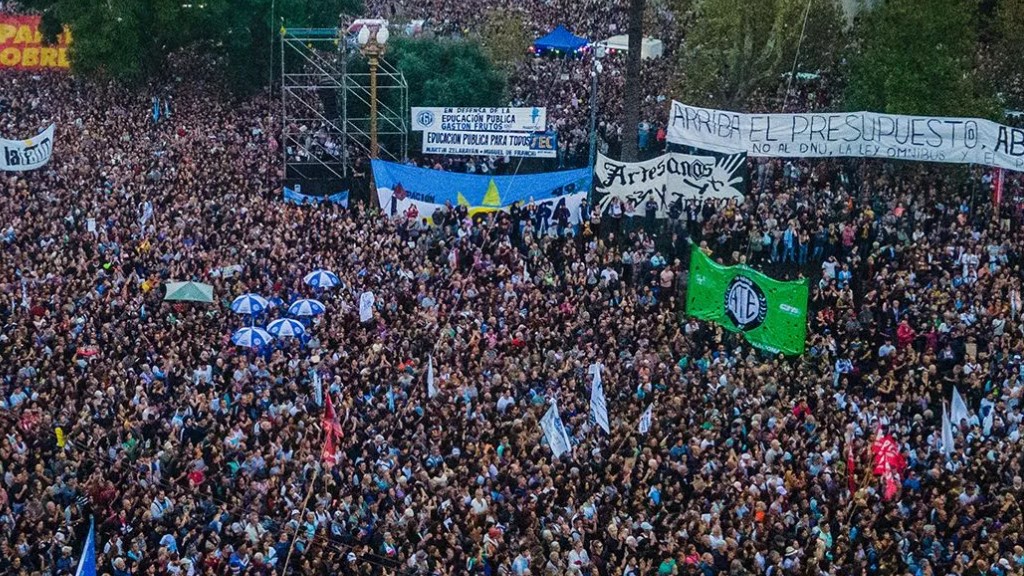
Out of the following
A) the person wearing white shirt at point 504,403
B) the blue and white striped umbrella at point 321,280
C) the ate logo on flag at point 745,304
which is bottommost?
the person wearing white shirt at point 504,403

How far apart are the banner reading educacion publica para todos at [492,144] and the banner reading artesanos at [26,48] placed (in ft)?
47.6

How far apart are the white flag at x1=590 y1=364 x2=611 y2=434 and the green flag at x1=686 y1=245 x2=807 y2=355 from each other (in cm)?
330

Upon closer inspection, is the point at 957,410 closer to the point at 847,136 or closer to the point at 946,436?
the point at 946,436

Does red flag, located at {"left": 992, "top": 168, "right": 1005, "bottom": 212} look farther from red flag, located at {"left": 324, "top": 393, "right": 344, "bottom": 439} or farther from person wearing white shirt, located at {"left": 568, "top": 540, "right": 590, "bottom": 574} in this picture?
red flag, located at {"left": 324, "top": 393, "right": 344, "bottom": 439}

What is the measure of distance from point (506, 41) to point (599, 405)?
19.5m

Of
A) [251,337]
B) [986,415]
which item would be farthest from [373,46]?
[986,415]

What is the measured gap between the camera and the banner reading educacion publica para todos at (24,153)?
34.7 meters

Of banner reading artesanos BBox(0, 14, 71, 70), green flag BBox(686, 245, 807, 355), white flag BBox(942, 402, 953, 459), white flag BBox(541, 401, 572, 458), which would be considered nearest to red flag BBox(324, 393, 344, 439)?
white flag BBox(541, 401, 572, 458)

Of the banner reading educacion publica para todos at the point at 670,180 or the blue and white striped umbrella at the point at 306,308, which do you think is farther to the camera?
the banner reading educacion publica para todos at the point at 670,180

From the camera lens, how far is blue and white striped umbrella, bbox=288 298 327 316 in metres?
28.2

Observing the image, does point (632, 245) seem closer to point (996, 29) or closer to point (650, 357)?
point (650, 357)

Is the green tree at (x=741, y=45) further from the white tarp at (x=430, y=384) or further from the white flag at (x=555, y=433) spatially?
the white flag at (x=555, y=433)

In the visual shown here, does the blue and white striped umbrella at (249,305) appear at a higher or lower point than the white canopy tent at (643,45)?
lower

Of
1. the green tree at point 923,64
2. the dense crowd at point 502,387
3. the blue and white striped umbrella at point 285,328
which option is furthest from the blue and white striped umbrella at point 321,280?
the green tree at point 923,64
